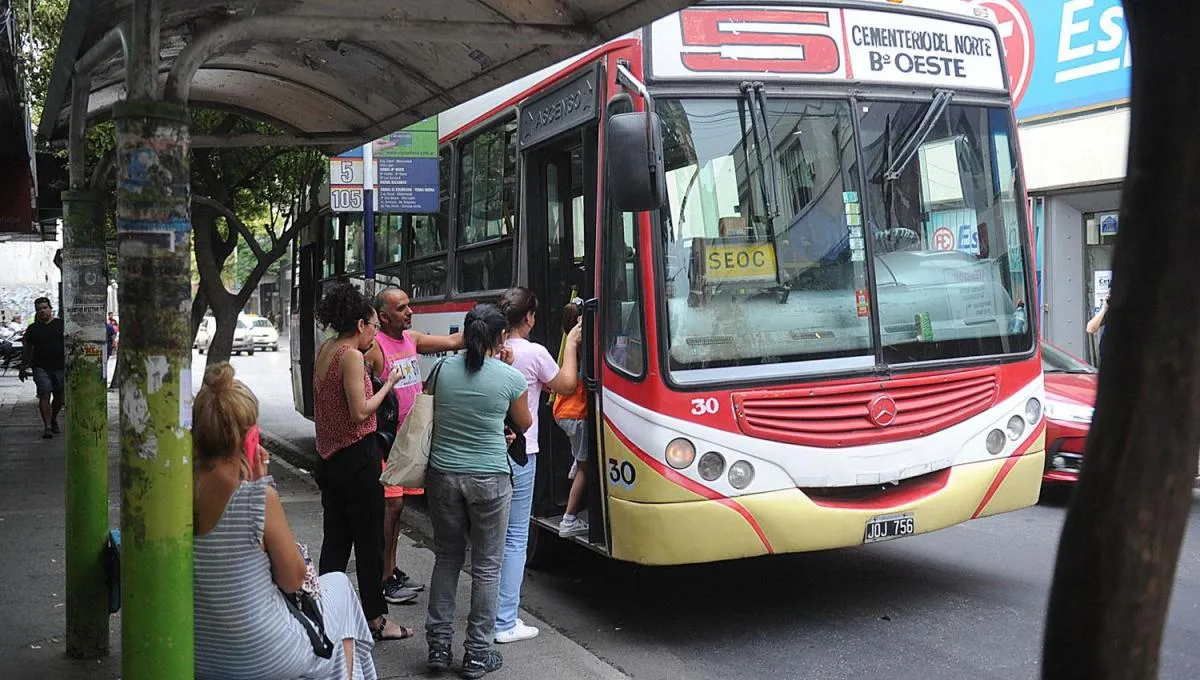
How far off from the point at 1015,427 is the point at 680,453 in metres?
2.09

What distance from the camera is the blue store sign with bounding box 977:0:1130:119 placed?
1562 cm

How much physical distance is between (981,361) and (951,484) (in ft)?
2.38

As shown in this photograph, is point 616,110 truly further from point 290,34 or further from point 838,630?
point 838,630

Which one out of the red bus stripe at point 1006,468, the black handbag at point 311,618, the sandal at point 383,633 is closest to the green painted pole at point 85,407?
the sandal at point 383,633

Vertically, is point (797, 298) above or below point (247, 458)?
above

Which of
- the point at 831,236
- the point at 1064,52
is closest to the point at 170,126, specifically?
the point at 831,236

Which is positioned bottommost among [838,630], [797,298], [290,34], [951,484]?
[838,630]

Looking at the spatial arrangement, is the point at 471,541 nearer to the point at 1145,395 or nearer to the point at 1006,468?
the point at 1006,468

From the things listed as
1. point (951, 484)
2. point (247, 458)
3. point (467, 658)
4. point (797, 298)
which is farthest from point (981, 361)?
point (247, 458)

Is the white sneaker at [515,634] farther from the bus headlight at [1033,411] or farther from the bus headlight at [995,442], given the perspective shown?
the bus headlight at [1033,411]

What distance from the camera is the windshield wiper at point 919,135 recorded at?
6438 millimetres

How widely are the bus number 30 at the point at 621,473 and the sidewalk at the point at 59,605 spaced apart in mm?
846

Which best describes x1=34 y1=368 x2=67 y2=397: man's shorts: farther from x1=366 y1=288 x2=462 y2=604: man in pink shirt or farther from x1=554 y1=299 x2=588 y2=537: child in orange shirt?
x1=554 y1=299 x2=588 y2=537: child in orange shirt

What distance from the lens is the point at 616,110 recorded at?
6234 millimetres
